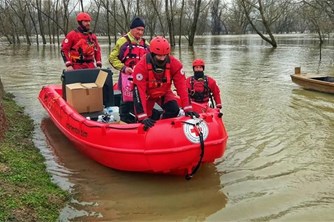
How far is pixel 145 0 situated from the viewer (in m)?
42.5

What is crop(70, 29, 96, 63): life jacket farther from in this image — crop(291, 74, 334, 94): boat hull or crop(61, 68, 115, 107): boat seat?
crop(291, 74, 334, 94): boat hull

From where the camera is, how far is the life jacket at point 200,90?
6.80 meters

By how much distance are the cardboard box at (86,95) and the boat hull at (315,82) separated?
6320 mm

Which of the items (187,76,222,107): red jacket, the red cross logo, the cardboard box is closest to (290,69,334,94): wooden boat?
(187,76,222,107): red jacket

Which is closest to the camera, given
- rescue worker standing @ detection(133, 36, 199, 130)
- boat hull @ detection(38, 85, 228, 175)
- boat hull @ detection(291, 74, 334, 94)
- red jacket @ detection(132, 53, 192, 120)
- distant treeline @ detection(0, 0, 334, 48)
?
boat hull @ detection(38, 85, 228, 175)

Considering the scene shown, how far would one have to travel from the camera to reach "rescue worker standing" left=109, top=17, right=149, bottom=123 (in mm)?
6027

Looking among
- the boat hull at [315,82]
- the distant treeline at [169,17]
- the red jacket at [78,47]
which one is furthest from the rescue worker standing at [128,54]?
the distant treeline at [169,17]

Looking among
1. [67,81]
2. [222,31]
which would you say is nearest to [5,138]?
[67,81]

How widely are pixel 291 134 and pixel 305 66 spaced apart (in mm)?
11440

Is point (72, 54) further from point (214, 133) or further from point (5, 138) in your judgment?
point (214, 133)

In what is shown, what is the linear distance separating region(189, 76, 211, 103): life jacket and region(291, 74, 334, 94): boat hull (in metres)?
5.04

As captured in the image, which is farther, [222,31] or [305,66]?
[222,31]

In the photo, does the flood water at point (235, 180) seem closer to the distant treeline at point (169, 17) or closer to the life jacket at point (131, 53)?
the life jacket at point (131, 53)

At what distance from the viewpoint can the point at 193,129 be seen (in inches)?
188
